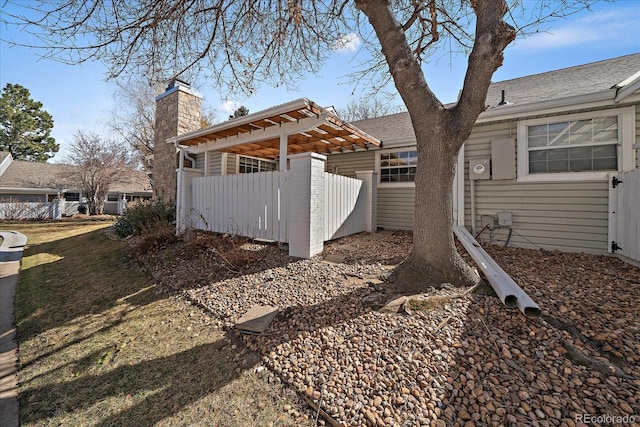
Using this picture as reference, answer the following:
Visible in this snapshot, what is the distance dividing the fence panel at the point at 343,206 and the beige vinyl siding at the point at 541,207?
103 inches

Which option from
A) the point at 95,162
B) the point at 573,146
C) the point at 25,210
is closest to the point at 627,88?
the point at 573,146

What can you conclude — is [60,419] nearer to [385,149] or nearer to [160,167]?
[385,149]

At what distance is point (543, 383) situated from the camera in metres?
1.74

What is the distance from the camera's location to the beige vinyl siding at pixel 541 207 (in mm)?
4770

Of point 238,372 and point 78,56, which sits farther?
point 78,56

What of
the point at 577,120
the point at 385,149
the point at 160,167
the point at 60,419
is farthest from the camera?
the point at 160,167

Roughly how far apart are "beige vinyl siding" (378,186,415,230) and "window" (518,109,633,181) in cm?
278

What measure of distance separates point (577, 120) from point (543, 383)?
558 centimetres

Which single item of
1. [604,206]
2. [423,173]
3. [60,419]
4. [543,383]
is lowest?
[60,419]

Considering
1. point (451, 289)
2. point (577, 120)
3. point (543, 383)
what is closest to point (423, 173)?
point (451, 289)

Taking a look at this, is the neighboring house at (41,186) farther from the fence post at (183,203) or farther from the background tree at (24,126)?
the fence post at (183,203)

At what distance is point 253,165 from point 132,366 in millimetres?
8585

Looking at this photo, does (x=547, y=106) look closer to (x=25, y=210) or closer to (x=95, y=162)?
(x=95, y=162)

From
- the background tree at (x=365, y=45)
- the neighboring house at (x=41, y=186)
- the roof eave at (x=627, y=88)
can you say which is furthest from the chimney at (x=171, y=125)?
the neighboring house at (x=41, y=186)
